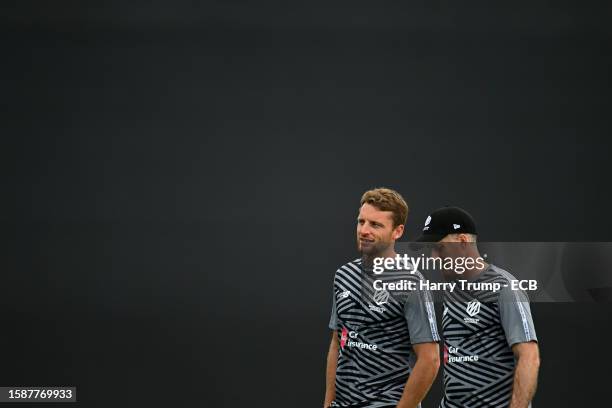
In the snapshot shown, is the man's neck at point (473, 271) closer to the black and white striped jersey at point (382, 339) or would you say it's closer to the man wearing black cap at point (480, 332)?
the man wearing black cap at point (480, 332)

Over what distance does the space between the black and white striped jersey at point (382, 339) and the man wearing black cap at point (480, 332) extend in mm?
134

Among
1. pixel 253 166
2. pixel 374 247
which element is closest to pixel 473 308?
pixel 374 247

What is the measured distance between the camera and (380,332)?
262cm

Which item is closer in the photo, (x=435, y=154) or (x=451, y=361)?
(x=451, y=361)

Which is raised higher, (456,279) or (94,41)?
(94,41)

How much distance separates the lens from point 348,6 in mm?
4473

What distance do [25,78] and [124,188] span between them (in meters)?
0.85

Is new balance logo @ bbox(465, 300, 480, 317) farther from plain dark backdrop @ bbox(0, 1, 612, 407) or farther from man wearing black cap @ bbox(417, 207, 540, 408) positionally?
plain dark backdrop @ bbox(0, 1, 612, 407)

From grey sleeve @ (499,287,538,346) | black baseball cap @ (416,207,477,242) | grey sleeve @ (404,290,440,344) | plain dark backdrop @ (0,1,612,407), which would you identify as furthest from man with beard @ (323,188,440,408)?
plain dark backdrop @ (0,1,612,407)

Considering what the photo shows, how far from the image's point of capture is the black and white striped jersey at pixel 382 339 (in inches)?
102

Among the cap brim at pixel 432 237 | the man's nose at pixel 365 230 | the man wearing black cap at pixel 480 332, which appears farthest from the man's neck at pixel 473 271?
the man's nose at pixel 365 230

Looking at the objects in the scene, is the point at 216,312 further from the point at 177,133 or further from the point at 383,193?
the point at 383,193

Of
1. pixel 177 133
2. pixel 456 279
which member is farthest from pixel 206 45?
pixel 456 279

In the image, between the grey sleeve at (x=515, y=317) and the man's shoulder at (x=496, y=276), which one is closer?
the grey sleeve at (x=515, y=317)
